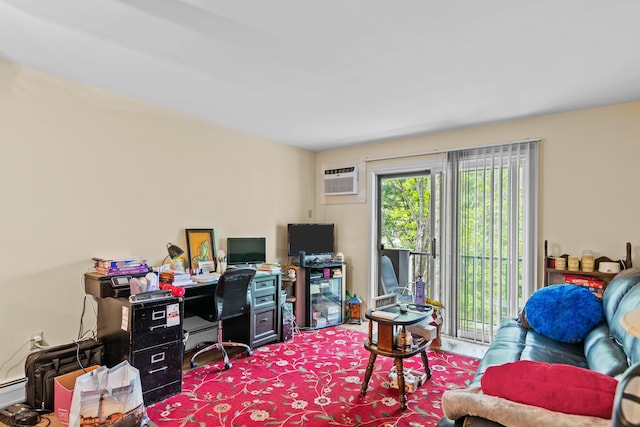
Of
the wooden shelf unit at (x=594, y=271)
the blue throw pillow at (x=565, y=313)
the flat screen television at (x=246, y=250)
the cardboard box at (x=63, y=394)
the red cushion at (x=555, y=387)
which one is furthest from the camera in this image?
the flat screen television at (x=246, y=250)

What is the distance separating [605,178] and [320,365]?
3.20 m

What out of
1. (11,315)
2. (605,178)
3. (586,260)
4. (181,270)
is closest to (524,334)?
(586,260)

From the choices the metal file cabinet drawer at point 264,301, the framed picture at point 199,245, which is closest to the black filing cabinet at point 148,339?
the framed picture at point 199,245

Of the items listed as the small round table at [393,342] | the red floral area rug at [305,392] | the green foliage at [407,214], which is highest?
the green foliage at [407,214]

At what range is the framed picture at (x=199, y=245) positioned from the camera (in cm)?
365

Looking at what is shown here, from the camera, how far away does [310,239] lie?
15.7 ft

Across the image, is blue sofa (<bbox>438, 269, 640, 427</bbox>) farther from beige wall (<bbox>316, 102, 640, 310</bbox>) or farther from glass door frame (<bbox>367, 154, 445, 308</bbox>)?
glass door frame (<bbox>367, 154, 445, 308</bbox>)

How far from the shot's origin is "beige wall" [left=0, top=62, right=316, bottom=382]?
2592mm

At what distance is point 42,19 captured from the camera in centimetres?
199

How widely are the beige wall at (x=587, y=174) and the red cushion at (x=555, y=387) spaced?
2.71m

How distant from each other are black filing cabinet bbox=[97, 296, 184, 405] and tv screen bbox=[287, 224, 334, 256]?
2012 mm

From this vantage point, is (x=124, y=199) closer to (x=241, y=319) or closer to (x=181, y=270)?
(x=181, y=270)

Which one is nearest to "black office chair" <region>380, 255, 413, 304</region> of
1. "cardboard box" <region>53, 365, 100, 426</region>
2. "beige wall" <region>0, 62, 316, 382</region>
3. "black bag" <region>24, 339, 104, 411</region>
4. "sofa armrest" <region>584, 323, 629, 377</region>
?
"beige wall" <region>0, 62, 316, 382</region>

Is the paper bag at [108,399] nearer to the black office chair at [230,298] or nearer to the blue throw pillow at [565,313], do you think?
the black office chair at [230,298]
